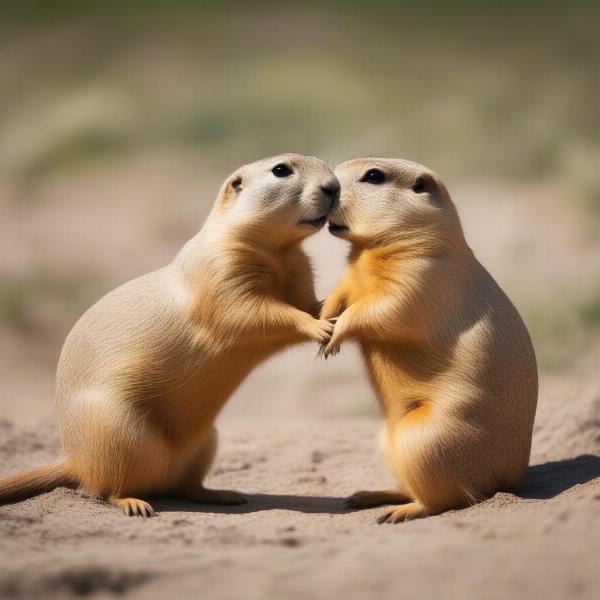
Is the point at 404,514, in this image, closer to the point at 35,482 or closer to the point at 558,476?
the point at 558,476

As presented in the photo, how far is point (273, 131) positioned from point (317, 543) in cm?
1298

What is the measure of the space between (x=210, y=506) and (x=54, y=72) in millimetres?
14946

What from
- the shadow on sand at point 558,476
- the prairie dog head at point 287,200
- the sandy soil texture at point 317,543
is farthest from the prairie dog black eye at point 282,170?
the shadow on sand at point 558,476

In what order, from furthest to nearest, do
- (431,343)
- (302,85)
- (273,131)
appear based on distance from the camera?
1. (302,85)
2. (273,131)
3. (431,343)

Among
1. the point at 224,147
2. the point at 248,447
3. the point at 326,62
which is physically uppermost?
the point at 326,62

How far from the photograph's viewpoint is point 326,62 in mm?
17875

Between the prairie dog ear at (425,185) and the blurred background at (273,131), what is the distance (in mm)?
5957

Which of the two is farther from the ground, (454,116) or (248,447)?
(454,116)

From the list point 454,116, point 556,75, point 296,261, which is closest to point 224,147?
point 454,116

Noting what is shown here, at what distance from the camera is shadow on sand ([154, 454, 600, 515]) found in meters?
5.74

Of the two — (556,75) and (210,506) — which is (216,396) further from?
(556,75)

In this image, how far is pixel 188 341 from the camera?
226 inches

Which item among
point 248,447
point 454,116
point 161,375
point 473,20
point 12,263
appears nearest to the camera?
point 161,375

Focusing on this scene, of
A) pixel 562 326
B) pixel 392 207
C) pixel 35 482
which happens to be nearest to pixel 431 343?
pixel 392 207
